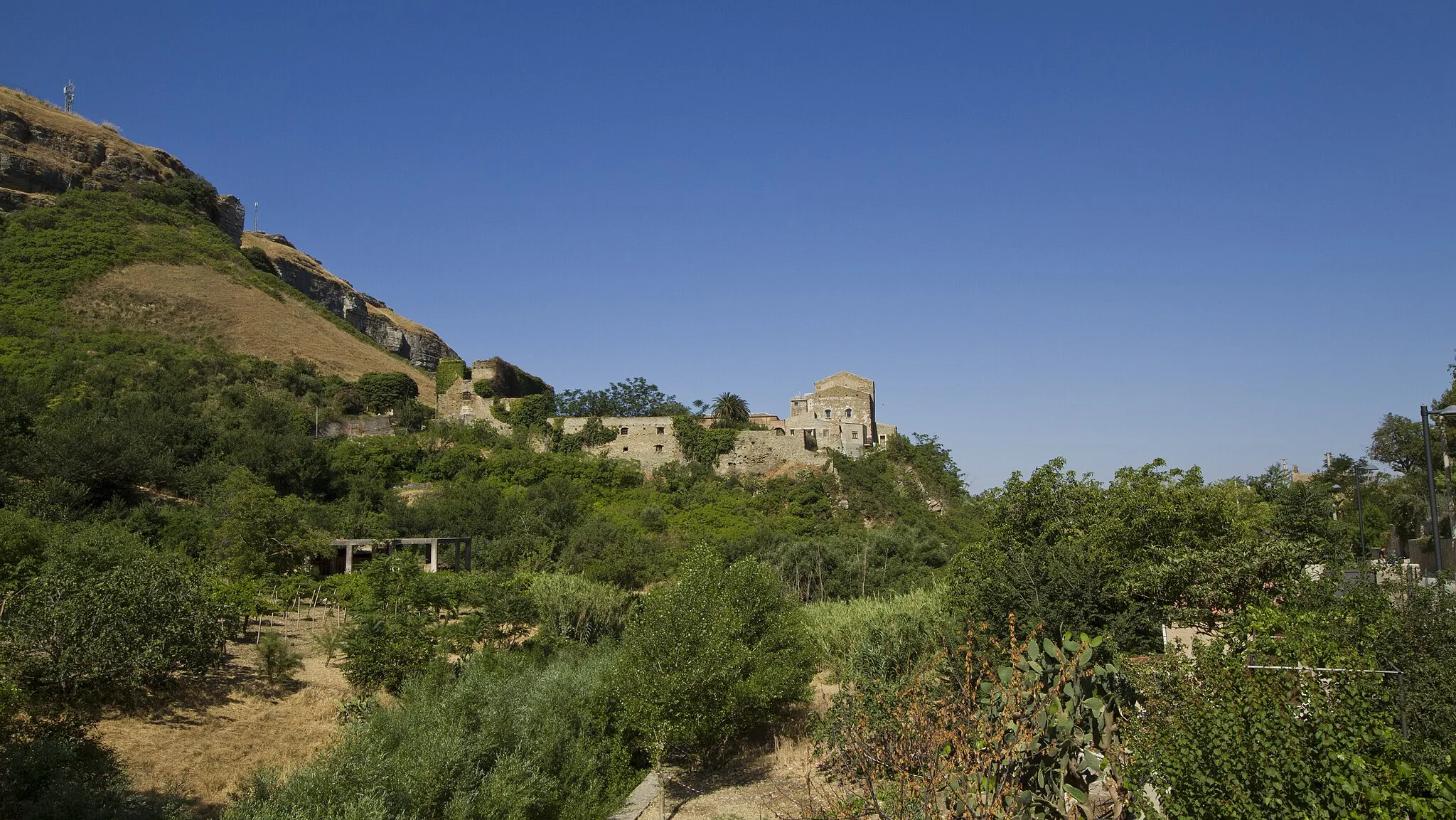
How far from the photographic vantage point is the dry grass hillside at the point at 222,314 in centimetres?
5181

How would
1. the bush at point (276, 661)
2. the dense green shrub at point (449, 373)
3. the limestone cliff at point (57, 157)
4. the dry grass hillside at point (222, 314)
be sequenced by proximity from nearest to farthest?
the bush at point (276, 661), the dense green shrub at point (449, 373), the dry grass hillside at point (222, 314), the limestone cliff at point (57, 157)

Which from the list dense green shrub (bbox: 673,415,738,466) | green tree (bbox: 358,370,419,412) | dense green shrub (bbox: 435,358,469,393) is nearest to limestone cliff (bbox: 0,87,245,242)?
green tree (bbox: 358,370,419,412)

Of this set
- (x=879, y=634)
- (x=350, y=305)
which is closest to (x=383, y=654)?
(x=879, y=634)

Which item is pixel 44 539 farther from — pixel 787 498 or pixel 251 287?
pixel 251 287

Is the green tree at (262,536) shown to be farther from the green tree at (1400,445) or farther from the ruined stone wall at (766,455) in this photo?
the green tree at (1400,445)

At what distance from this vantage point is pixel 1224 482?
62.6 feet

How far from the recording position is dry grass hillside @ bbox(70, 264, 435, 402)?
5181 centimetres

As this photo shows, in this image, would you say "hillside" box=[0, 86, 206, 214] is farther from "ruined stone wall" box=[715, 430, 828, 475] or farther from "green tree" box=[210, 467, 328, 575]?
"ruined stone wall" box=[715, 430, 828, 475]

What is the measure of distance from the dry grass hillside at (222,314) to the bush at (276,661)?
131 feet

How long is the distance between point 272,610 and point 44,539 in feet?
15.3

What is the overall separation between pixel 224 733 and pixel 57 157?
64.0 meters

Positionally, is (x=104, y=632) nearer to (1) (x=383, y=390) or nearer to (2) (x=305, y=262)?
(1) (x=383, y=390)

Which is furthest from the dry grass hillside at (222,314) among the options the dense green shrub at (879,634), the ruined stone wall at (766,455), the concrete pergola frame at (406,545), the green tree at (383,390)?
the dense green shrub at (879,634)

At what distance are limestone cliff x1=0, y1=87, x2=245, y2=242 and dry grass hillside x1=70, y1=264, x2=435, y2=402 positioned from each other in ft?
34.1
